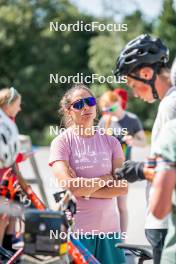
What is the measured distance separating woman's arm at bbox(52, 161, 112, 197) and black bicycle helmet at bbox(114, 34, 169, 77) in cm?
75

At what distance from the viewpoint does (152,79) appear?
3.74 meters

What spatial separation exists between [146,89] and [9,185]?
950 millimetres

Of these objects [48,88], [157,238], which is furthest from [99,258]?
[48,88]

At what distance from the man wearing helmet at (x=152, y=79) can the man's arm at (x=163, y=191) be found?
2.07 feet

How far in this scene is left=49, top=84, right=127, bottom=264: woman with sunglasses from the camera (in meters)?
4.57

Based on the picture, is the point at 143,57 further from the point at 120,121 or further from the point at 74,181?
the point at 120,121

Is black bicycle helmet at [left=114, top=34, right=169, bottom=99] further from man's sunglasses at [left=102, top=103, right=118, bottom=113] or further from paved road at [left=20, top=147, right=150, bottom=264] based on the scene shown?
man's sunglasses at [left=102, top=103, right=118, bottom=113]

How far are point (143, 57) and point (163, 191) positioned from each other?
1204 mm

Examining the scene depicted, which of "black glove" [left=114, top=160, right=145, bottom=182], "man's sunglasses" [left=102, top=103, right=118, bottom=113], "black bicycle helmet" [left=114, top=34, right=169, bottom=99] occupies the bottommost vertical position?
"black glove" [left=114, top=160, right=145, bottom=182]

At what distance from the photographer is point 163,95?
3.83 meters

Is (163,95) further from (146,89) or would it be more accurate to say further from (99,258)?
(99,258)

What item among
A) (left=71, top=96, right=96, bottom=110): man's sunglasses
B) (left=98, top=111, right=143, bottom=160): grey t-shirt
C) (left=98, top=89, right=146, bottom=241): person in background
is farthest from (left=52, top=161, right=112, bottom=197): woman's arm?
(left=98, top=111, right=143, bottom=160): grey t-shirt

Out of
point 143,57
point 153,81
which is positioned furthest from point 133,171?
point 143,57

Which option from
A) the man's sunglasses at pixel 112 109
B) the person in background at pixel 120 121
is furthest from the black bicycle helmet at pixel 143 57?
the man's sunglasses at pixel 112 109
